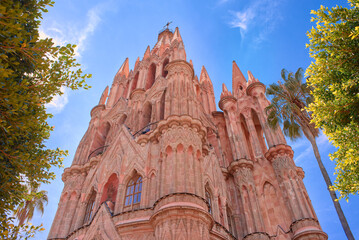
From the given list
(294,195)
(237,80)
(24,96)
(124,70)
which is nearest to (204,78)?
(237,80)

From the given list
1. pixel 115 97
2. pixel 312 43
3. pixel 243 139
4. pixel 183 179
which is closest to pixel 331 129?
pixel 312 43

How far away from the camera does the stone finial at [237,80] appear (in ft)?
99.5

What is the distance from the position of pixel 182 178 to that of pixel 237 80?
18777mm

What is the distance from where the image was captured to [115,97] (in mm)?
32000

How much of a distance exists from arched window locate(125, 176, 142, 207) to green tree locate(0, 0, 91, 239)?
8.07 m

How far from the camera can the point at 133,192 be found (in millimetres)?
17469

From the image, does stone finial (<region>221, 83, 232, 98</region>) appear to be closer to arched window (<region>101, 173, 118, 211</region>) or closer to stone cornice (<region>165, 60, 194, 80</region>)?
stone cornice (<region>165, 60, 194, 80</region>)

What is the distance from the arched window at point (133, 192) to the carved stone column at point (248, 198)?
22.7 feet

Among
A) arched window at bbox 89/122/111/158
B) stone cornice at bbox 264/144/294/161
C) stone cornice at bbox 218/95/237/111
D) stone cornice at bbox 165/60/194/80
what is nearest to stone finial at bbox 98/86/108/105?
arched window at bbox 89/122/111/158

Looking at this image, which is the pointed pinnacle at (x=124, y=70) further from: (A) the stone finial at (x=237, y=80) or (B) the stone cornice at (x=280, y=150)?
(B) the stone cornice at (x=280, y=150)

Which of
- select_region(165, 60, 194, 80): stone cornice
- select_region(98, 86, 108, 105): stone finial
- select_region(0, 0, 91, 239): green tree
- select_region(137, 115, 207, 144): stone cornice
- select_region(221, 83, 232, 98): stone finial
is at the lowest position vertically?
select_region(0, 0, 91, 239): green tree

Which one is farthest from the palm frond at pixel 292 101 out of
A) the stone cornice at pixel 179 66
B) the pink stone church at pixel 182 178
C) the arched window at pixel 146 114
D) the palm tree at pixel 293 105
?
the arched window at pixel 146 114

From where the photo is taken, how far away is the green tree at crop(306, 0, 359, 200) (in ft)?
27.6

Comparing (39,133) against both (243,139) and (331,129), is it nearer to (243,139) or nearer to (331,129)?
(331,129)
